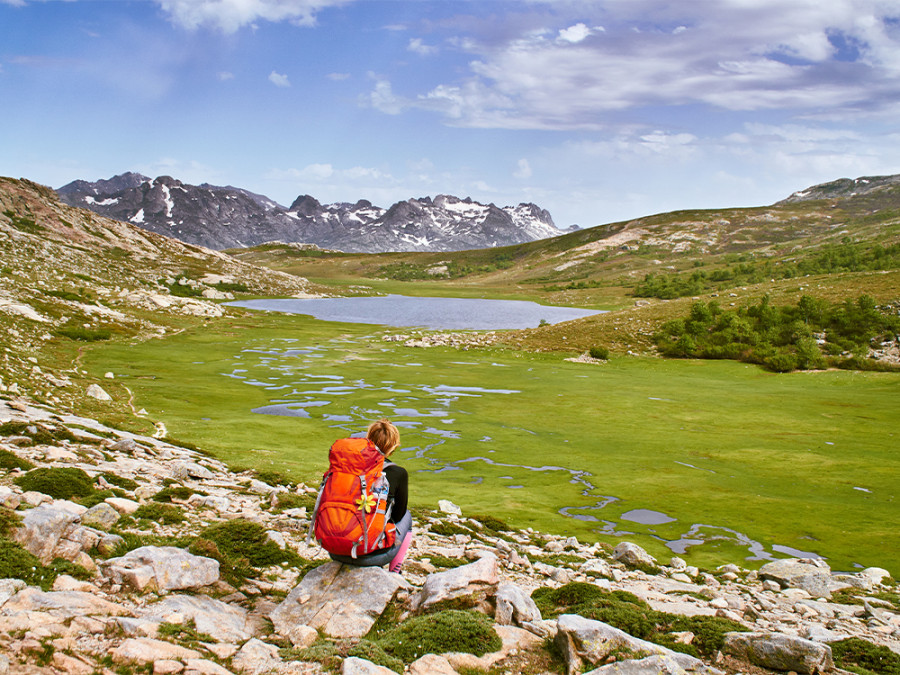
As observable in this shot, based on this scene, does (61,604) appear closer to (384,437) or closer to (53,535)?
(53,535)

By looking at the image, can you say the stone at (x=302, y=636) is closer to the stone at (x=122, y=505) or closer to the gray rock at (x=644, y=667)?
the gray rock at (x=644, y=667)

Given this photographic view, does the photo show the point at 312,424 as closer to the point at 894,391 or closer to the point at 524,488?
the point at 524,488

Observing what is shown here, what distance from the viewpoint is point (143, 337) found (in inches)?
2702

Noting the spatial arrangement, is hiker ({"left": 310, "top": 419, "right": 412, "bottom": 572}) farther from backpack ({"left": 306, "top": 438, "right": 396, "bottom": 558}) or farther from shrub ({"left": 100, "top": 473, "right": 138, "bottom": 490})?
shrub ({"left": 100, "top": 473, "right": 138, "bottom": 490})

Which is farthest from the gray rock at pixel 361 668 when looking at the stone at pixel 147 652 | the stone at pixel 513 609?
the stone at pixel 513 609

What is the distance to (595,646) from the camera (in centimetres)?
895

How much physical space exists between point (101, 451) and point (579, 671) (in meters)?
17.9

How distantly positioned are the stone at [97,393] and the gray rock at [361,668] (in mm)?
33504

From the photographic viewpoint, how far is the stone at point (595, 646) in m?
8.78

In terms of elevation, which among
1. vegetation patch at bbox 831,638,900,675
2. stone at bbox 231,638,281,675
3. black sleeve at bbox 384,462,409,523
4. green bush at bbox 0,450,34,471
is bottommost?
vegetation patch at bbox 831,638,900,675

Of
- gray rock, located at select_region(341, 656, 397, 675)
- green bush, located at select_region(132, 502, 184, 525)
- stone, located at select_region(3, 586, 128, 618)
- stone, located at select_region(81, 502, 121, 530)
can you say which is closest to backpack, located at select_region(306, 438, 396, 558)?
gray rock, located at select_region(341, 656, 397, 675)

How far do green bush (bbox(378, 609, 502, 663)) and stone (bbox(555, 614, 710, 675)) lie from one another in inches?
42.3

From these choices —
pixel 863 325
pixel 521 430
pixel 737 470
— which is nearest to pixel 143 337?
pixel 521 430

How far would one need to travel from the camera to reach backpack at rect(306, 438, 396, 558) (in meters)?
9.84
